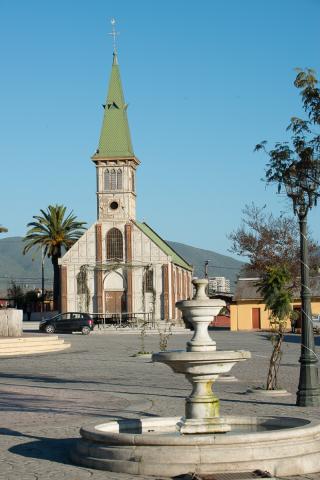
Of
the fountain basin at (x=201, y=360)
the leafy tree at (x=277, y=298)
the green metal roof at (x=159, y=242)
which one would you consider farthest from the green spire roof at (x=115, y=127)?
the fountain basin at (x=201, y=360)

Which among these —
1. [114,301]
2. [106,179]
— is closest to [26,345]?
[114,301]

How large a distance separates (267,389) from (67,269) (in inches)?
2481

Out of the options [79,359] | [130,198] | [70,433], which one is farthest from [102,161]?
[70,433]

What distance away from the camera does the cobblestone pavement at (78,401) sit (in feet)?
35.4

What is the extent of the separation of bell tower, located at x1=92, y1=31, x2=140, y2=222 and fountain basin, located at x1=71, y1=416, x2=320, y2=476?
236ft

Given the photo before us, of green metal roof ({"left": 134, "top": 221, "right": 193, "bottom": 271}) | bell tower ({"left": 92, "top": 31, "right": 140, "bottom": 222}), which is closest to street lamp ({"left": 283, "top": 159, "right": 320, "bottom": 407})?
green metal roof ({"left": 134, "top": 221, "right": 193, "bottom": 271})

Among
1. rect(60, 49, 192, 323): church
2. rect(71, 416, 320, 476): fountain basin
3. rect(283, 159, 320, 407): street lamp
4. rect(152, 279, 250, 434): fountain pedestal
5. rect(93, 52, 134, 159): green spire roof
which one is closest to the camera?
rect(71, 416, 320, 476): fountain basin

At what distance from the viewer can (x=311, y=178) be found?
1648 centimetres

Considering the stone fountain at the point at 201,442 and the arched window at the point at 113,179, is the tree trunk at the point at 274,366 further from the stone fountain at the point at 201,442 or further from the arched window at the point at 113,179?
the arched window at the point at 113,179

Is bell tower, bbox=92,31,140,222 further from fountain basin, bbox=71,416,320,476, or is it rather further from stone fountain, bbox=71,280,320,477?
fountain basin, bbox=71,416,320,476

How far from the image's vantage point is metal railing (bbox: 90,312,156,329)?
68000 millimetres

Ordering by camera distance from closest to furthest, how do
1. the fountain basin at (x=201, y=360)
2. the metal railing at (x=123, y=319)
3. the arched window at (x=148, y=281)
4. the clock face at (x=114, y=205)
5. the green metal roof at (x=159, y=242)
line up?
the fountain basin at (x=201, y=360)
the metal railing at (x=123, y=319)
the arched window at (x=148, y=281)
the green metal roof at (x=159, y=242)
the clock face at (x=114, y=205)

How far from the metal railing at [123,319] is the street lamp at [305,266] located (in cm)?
4941

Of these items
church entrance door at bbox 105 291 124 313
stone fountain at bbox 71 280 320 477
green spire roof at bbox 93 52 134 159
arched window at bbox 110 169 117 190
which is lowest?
stone fountain at bbox 71 280 320 477
